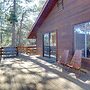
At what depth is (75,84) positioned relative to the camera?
6590mm

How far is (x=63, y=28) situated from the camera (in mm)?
11914

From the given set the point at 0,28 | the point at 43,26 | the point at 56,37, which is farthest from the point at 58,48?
the point at 0,28

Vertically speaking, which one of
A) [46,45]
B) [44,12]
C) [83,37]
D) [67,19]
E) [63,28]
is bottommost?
[46,45]

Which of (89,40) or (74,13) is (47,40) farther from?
(89,40)

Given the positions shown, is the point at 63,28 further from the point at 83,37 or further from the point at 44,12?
the point at 44,12

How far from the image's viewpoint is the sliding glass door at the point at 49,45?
13.7 meters

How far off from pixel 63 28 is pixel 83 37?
224 centimetres

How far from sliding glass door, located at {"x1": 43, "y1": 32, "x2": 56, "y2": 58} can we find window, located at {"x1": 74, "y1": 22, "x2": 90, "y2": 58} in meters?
3.28

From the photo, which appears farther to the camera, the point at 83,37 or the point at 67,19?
the point at 67,19

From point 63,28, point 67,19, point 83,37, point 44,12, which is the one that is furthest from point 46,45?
Answer: point 83,37

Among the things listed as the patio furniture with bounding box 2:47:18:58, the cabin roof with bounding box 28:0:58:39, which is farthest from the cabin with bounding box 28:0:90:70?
the patio furniture with bounding box 2:47:18:58

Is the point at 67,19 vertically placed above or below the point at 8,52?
above

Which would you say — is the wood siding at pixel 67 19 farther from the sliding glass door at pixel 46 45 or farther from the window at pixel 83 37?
the sliding glass door at pixel 46 45

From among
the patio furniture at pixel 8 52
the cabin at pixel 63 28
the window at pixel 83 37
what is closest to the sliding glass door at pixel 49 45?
the cabin at pixel 63 28
